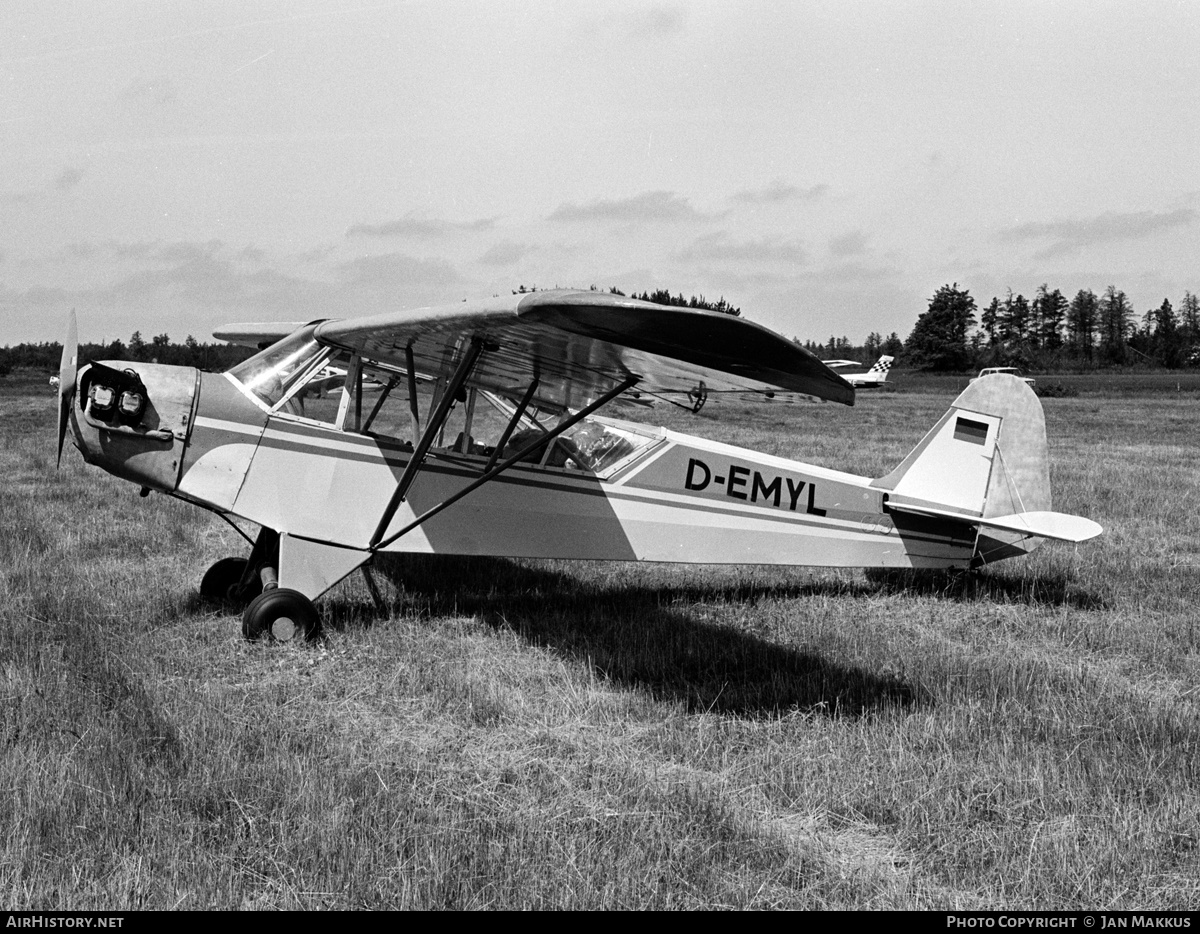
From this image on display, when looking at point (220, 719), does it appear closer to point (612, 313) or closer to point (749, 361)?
point (612, 313)

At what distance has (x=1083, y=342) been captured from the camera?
141 m

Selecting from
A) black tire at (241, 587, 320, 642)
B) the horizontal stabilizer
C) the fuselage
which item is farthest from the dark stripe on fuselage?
black tire at (241, 587, 320, 642)

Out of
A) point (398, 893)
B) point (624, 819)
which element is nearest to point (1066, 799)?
point (624, 819)

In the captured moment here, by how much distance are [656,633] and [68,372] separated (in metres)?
4.22

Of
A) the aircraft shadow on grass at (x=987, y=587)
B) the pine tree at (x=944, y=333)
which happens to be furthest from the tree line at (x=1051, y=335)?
the aircraft shadow on grass at (x=987, y=587)

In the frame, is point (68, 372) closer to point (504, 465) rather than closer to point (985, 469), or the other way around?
point (504, 465)

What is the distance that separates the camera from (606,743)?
460 centimetres

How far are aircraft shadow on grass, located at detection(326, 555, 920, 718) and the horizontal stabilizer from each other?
Answer: 1028mm

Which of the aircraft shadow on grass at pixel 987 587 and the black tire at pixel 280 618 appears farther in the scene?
the aircraft shadow on grass at pixel 987 587

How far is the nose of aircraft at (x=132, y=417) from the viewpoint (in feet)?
19.7

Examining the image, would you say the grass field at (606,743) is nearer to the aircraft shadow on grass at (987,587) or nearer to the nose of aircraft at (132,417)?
the aircraft shadow on grass at (987,587)

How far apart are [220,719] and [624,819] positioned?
207 cm

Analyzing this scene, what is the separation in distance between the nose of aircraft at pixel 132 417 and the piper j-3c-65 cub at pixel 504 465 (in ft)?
0.04

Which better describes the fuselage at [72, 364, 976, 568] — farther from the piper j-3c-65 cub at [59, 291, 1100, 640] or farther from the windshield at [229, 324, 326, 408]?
the windshield at [229, 324, 326, 408]
